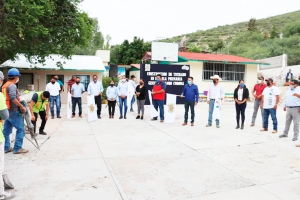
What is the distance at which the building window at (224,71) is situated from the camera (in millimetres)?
20766

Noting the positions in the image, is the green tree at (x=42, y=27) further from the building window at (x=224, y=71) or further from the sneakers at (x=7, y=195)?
the building window at (x=224, y=71)

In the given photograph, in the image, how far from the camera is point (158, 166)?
4965mm

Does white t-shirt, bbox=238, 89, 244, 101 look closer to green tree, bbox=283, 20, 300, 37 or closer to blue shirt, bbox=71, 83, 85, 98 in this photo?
blue shirt, bbox=71, 83, 85, 98

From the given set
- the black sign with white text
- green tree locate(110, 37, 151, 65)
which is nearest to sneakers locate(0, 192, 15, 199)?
the black sign with white text

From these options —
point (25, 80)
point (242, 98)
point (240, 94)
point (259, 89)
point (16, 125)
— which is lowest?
point (16, 125)

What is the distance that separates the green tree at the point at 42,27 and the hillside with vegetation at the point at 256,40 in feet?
86.5

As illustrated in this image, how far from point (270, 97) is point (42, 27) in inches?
345

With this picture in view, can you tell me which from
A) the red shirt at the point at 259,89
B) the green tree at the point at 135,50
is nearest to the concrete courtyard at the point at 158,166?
the red shirt at the point at 259,89

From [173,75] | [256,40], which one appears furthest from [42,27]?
[256,40]

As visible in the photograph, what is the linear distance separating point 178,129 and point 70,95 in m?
4.76

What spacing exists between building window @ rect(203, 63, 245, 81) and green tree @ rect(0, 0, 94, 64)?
10.4m

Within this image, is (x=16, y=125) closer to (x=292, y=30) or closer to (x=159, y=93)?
(x=159, y=93)

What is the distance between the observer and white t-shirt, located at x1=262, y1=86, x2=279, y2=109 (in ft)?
27.0

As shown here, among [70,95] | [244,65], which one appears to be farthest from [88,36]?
[244,65]
